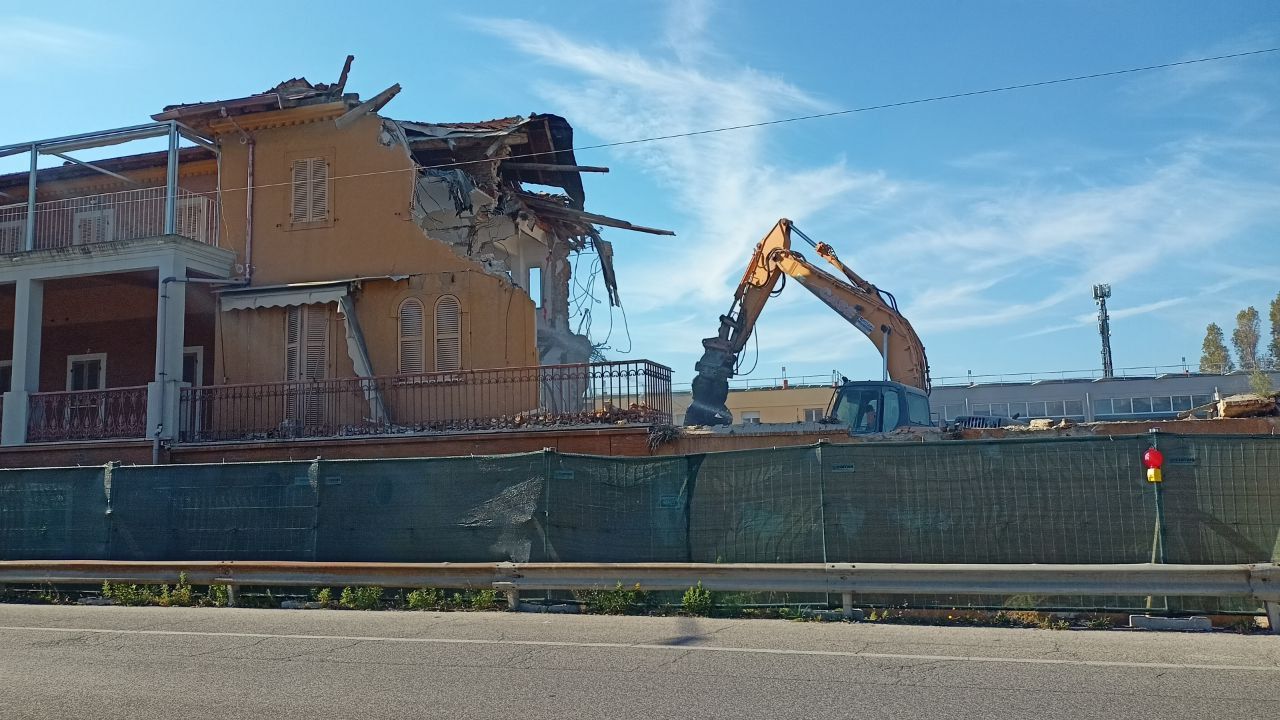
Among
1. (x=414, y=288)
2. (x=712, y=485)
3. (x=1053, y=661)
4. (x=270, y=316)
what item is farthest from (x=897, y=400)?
(x=270, y=316)

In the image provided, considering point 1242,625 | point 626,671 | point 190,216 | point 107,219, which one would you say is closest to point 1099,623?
point 1242,625

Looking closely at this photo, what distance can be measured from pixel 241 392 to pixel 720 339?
8.67 meters

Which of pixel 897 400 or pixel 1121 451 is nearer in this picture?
pixel 1121 451

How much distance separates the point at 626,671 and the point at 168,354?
13786 mm

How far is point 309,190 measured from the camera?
1995cm

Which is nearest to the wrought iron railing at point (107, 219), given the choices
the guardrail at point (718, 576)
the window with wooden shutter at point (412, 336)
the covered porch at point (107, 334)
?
the covered porch at point (107, 334)

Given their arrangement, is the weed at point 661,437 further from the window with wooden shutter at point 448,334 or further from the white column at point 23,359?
the white column at point 23,359

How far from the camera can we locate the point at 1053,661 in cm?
794

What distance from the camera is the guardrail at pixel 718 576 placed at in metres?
9.19

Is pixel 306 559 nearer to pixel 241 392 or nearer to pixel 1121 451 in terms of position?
pixel 241 392

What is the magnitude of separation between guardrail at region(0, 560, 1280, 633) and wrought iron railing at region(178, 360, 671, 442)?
202 inches

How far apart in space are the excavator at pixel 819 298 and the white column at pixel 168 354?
8.99 metres

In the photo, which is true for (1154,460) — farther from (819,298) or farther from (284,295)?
(284,295)

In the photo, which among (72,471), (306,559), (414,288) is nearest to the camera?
(306,559)
